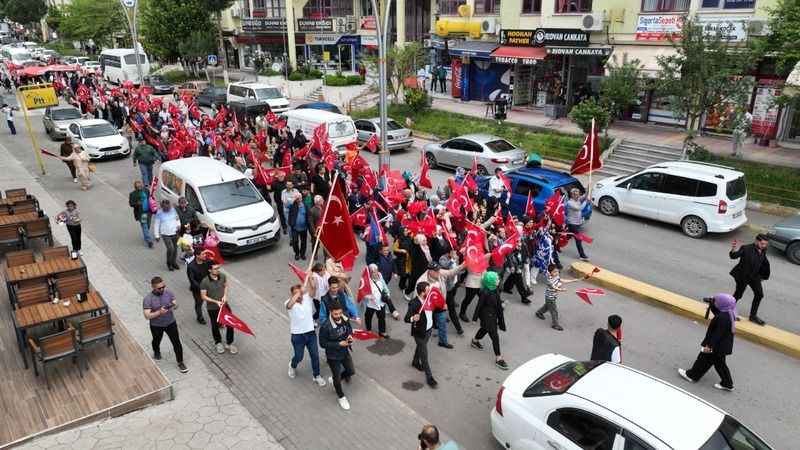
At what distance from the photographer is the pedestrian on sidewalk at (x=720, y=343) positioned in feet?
26.5

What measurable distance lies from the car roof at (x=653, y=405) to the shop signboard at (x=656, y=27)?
61.7 feet

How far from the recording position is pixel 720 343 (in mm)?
8195

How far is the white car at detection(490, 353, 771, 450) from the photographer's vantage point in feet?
18.4

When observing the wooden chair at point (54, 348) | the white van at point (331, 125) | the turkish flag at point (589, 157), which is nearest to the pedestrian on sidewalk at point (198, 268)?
the wooden chair at point (54, 348)

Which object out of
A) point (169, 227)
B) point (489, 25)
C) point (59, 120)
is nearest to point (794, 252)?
point (169, 227)

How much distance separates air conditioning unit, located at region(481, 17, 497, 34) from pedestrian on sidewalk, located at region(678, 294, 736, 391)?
23.3 meters

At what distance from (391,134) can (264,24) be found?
28148 mm

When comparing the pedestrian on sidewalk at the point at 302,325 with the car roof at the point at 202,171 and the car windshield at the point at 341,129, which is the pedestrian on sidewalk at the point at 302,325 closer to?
the car roof at the point at 202,171

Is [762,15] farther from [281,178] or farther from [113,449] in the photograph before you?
[113,449]

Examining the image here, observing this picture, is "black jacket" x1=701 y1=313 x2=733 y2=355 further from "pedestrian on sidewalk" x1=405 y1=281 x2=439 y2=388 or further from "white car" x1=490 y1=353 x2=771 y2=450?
Result: "pedestrian on sidewalk" x1=405 y1=281 x2=439 y2=388

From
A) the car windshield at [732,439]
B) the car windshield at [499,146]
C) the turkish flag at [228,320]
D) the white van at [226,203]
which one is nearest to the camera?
the car windshield at [732,439]

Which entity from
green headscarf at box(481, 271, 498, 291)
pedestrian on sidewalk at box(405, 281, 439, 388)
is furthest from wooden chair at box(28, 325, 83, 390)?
green headscarf at box(481, 271, 498, 291)

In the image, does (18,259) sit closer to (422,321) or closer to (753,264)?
(422,321)

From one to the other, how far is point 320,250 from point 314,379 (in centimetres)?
536
